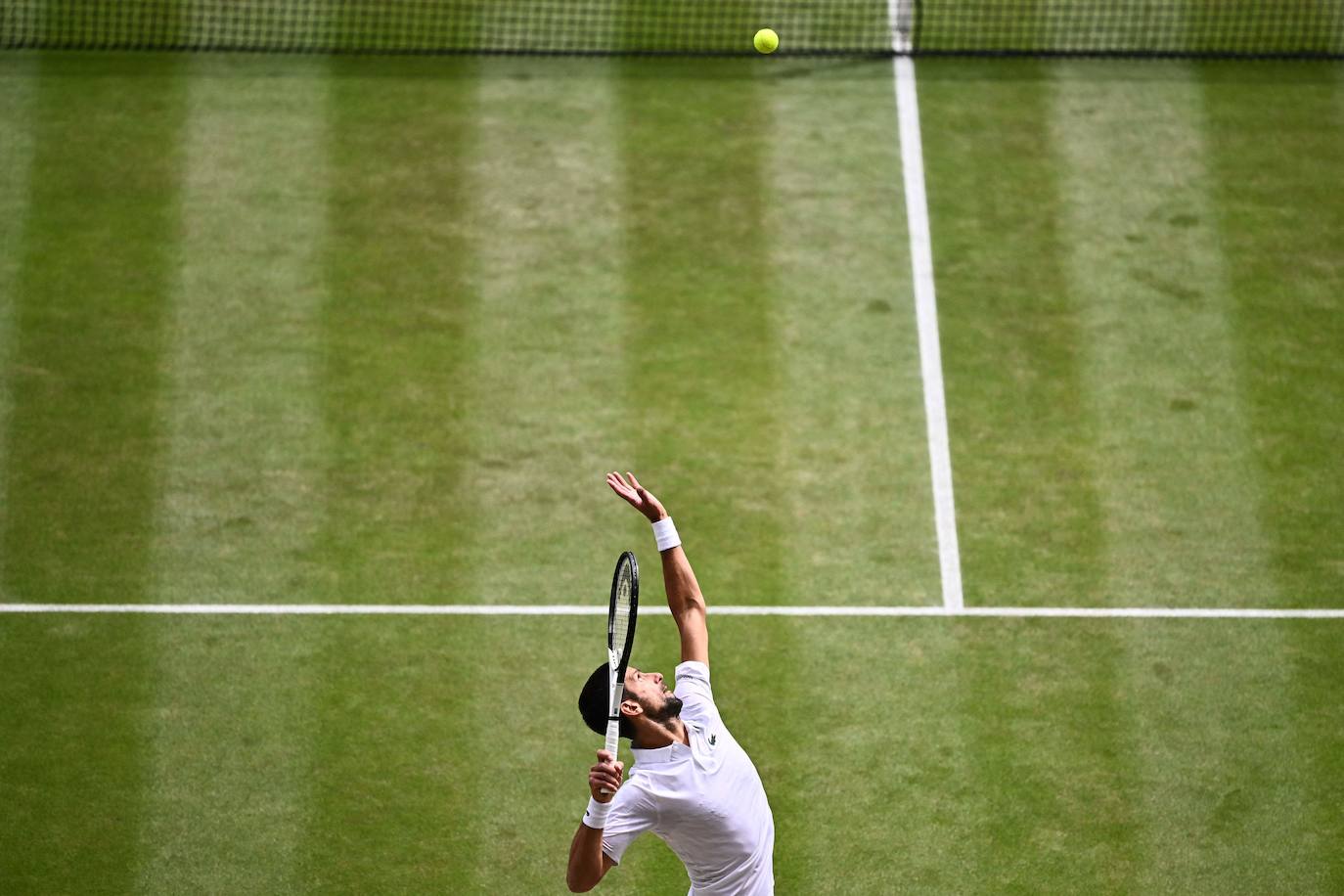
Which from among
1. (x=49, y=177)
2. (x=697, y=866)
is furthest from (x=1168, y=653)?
(x=49, y=177)

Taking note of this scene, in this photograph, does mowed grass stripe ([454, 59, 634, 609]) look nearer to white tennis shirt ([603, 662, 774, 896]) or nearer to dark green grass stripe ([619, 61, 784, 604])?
dark green grass stripe ([619, 61, 784, 604])

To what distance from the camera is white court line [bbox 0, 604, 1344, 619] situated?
10438 mm

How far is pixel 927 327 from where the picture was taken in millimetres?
12336

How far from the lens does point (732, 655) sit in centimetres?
1024

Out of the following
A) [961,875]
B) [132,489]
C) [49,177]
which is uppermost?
[49,177]

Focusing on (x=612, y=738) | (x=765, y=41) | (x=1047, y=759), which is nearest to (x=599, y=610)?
(x=1047, y=759)

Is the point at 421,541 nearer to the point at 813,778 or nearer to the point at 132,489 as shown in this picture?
the point at 132,489

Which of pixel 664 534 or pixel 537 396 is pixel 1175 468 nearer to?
pixel 537 396

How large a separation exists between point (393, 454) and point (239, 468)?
1.03 m

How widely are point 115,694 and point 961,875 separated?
4978 mm

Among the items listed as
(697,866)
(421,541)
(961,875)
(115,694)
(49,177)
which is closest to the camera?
(697,866)

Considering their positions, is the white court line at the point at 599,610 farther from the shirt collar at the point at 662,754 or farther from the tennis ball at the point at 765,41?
the tennis ball at the point at 765,41

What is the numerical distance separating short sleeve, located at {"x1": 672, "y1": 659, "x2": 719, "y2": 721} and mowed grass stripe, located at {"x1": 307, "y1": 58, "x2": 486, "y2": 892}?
230cm

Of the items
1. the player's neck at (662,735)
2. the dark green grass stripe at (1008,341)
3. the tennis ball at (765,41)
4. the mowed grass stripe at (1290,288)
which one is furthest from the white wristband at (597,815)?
the tennis ball at (765,41)
